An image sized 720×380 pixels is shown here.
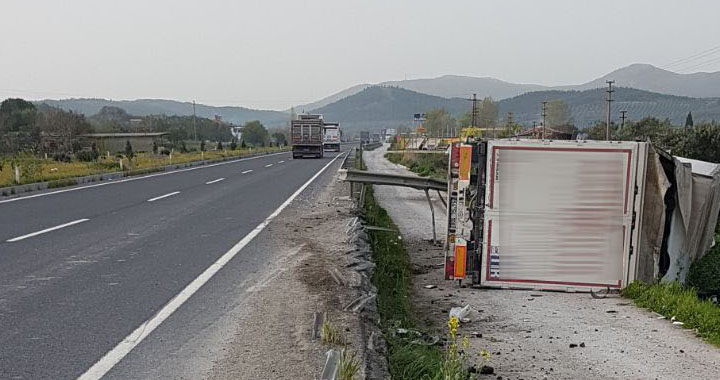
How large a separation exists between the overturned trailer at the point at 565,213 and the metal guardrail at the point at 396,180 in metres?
2.64

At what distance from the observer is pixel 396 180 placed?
41.8 feet

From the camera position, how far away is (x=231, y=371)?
15.7ft

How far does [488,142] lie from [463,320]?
2.72m

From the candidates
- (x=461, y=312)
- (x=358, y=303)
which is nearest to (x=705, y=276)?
(x=461, y=312)

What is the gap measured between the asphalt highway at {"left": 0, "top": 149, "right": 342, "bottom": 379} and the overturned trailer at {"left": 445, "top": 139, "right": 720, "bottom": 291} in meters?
3.25

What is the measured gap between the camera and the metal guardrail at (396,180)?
11.9 meters

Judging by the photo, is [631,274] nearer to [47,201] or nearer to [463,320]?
[463,320]

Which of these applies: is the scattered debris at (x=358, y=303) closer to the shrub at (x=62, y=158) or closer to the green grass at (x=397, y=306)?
the green grass at (x=397, y=306)

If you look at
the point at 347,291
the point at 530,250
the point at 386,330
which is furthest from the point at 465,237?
the point at 386,330

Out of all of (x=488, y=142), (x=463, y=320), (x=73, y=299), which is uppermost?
(x=488, y=142)

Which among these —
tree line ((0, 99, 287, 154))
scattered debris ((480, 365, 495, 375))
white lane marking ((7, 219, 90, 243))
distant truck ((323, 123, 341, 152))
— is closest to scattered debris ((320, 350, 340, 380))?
scattered debris ((480, 365, 495, 375))

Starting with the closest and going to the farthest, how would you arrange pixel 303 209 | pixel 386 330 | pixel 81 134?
pixel 386 330
pixel 303 209
pixel 81 134

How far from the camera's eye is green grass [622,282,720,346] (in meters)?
7.09

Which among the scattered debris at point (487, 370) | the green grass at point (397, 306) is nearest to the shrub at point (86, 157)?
the green grass at point (397, 306)
